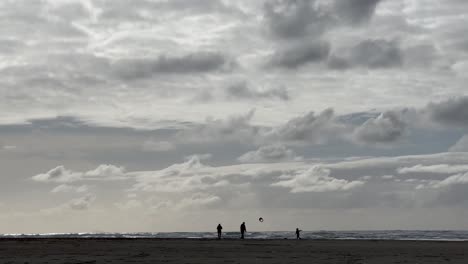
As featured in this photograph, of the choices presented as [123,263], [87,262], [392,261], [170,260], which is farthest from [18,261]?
[392,261]

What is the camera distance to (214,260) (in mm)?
31828

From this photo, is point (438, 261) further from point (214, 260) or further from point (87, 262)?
point (87, 262)

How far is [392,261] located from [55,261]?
62.1ft

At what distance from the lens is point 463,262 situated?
106ft

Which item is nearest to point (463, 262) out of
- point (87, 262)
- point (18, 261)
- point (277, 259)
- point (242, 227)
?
point (277, 259)

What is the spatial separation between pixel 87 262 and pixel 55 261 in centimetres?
196

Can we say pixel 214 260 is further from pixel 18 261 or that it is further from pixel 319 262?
pixel 18 261

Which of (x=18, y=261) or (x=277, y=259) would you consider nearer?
(x=18, y=261)

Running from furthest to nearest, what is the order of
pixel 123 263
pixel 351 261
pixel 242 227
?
pixel 242 227 → pixel 351 261 → pixel 123 263

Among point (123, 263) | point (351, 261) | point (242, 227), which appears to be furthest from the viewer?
point (242, 227)

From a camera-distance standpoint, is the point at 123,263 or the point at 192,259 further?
the point at 192,259

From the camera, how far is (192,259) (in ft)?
107

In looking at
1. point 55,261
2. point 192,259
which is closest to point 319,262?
point 192,259

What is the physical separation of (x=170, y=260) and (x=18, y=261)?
27.2 feet
